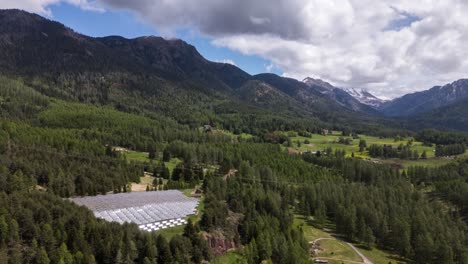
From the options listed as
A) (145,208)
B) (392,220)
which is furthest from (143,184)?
(392,220)

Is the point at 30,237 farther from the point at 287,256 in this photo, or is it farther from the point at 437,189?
the point at 437,189

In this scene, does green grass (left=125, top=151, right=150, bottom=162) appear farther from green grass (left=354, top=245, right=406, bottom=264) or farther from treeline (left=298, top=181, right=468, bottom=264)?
green grass (left=354, top=245, right=406, bottom=264)

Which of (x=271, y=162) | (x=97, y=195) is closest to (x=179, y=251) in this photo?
(x=97, y=195)

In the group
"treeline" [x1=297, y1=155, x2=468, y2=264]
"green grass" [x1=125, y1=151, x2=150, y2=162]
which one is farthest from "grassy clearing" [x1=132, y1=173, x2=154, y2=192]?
"treeline" [x1=297, y1=155, x2=468, y2=264]

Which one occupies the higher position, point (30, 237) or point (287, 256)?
point (30, 237)

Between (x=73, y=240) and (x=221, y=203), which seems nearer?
(x=73, y=240)

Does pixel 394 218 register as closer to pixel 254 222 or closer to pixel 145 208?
pixel 254 222
